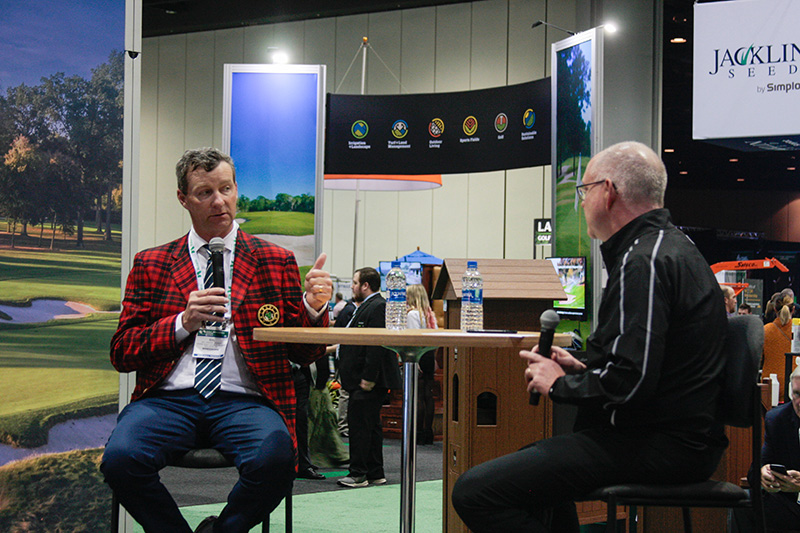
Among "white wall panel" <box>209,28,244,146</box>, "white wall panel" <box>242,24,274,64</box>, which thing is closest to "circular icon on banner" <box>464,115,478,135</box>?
"white wall panel" <box>242,24,274,64</box>

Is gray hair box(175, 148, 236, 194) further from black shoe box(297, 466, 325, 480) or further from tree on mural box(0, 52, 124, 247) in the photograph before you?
black shoe box(297, 466, 325, 480)

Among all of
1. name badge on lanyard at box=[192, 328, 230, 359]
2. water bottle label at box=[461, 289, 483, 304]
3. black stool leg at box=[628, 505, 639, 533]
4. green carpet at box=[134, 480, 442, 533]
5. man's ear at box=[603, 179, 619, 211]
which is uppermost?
man's ear at box=[603, 179, 619, 211]

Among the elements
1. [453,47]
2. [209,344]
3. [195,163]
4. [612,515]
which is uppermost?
[453,47]

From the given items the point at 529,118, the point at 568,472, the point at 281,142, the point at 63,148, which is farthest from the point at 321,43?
the point at 568,472

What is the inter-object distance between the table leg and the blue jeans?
0.36m

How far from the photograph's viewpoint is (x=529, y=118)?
25.3 ft

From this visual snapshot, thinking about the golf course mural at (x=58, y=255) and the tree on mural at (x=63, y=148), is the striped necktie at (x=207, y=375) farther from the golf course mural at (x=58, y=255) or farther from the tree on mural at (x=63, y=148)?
the tree on mural at (x=63, y=148)

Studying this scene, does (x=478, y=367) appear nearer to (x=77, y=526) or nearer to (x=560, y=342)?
(x=560, y=342)

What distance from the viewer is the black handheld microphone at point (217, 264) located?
2.44 meters

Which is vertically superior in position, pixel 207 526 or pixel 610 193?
pixel 610 193

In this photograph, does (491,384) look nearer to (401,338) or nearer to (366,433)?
(401,338)

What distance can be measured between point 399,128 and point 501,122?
1.10 meters

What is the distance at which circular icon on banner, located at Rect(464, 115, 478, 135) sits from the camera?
8.23 metres

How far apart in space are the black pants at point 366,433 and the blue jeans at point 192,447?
3.23m
